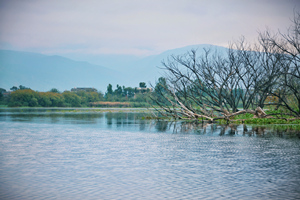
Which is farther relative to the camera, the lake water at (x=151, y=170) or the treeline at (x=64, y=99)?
the treeline at (x=64, y=99)

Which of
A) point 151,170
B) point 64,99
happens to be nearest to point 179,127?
point 151,170

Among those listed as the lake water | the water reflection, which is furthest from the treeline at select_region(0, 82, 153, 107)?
the lake water

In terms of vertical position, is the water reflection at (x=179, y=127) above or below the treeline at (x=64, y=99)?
below

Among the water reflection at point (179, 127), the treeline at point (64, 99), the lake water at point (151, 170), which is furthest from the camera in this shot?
the treeline at point (64, 99)

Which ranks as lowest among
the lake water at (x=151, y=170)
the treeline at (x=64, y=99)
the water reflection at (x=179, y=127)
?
the lake water at (x=151, y=170)

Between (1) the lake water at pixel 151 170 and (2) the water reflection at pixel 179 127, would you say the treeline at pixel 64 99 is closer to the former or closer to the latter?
(2) the water reflection at pixel 179 127

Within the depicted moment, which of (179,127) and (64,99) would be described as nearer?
(179,127)

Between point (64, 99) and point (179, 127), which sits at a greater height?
point (64, 99)

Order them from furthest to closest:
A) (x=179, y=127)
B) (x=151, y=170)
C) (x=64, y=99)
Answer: (x=64, y=99), (x=179, y=127), (x=151, y=170)

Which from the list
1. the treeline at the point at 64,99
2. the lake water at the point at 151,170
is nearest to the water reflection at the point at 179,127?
the lake water at the point at 151,170

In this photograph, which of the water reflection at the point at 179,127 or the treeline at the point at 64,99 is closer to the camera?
the water reflection at the point at 179,127

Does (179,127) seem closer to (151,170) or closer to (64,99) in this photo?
(151,170)

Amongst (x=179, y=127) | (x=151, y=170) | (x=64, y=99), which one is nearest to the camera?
(x=151, y=170)

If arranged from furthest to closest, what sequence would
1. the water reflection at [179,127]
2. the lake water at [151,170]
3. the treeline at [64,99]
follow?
the treeline at [64,99] < the water reflection at [179,127] < the lake water at [151,170]
